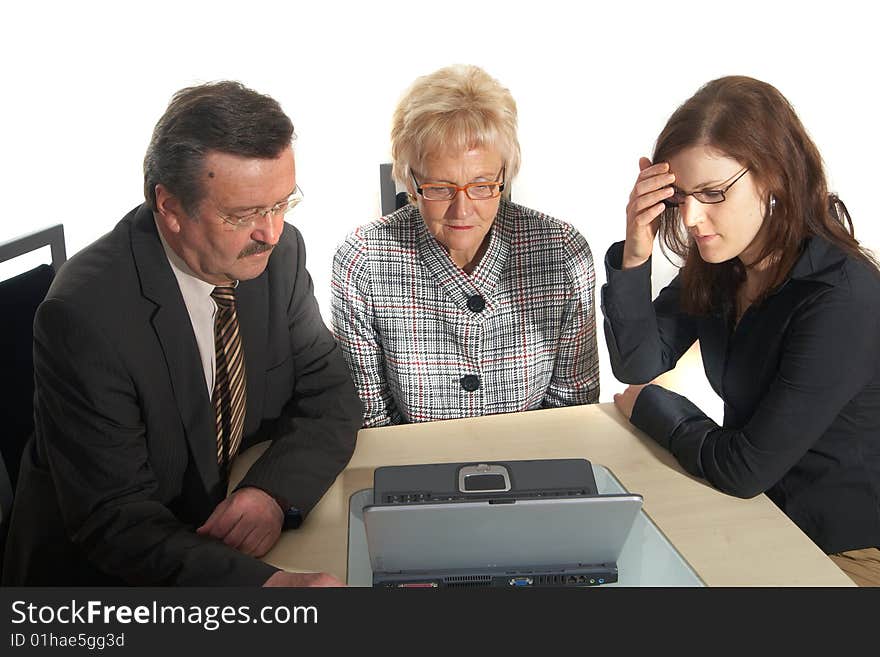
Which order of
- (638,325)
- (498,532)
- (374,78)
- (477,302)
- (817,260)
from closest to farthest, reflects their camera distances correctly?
1. (498,532)
2. (817,260)
3. (638,325)
4. (477,302)
5. (374,78)

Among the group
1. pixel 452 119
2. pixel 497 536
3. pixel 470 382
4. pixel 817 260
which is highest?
pixel 452 119

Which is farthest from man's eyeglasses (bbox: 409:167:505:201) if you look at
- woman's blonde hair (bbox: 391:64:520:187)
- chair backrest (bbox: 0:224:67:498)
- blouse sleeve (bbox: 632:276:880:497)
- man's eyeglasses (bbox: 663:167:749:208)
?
chair backrest (bbox: 0:224:67:498)

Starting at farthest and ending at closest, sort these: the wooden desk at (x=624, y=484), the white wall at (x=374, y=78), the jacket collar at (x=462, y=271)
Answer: the white wall at (x=374, y=78) < the jacket collar at (x=462, y=271) < the wooden desk at (x=624, y=484)

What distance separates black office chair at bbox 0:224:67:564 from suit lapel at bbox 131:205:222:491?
1.27 ft

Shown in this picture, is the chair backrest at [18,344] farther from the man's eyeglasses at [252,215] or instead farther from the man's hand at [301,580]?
the man's hand at [301,580]

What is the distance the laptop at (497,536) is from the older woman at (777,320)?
0.34 metres

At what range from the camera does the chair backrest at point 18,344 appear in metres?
1.57

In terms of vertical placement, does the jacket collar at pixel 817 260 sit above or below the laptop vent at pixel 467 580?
above

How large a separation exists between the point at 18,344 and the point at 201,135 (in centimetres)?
67

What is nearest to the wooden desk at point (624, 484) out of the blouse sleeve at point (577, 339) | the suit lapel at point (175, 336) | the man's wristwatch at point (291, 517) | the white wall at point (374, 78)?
the man's wristwatch at point (291, 517)

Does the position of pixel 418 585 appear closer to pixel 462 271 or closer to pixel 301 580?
pixel 301 580

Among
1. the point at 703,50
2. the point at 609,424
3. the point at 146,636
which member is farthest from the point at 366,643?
the point at 703,50

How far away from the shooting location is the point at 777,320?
4.45 feet

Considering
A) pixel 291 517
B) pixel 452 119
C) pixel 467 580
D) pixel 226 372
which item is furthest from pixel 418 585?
pixel 452 119
